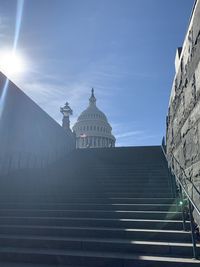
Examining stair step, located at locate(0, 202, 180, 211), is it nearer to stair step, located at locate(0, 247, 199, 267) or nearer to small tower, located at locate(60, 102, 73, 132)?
stair step, located at locate(0, 247, 199, 267)

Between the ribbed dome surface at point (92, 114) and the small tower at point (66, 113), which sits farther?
the ribbed dome surface at point (92, 114)

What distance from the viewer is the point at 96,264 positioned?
14.1 ft

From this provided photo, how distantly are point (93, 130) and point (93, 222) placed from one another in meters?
61.6

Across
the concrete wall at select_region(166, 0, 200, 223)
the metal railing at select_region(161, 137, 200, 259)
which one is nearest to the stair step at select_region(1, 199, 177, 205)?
the metal railing at select_region(161, 137, 200, 259)

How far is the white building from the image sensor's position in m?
64.6

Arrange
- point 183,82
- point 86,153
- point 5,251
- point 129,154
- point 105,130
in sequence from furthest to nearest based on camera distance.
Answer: point 105,130 → point 86,153 → point 129,154 → point 183,82 → point 5,251

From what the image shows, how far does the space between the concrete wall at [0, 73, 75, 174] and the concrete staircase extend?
215 centimetres

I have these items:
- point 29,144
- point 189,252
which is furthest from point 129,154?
point 189,252

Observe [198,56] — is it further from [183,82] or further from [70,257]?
[70,257]

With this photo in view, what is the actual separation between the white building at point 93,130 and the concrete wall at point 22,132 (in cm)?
4662

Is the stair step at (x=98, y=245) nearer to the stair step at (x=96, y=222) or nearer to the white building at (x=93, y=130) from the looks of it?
the stair step at (x=96, y=222)

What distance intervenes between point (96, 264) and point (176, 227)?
1.74 meters

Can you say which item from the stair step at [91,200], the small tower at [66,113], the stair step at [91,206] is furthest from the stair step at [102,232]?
the small tower at [66,113]

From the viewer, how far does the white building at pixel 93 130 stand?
64.6 m
